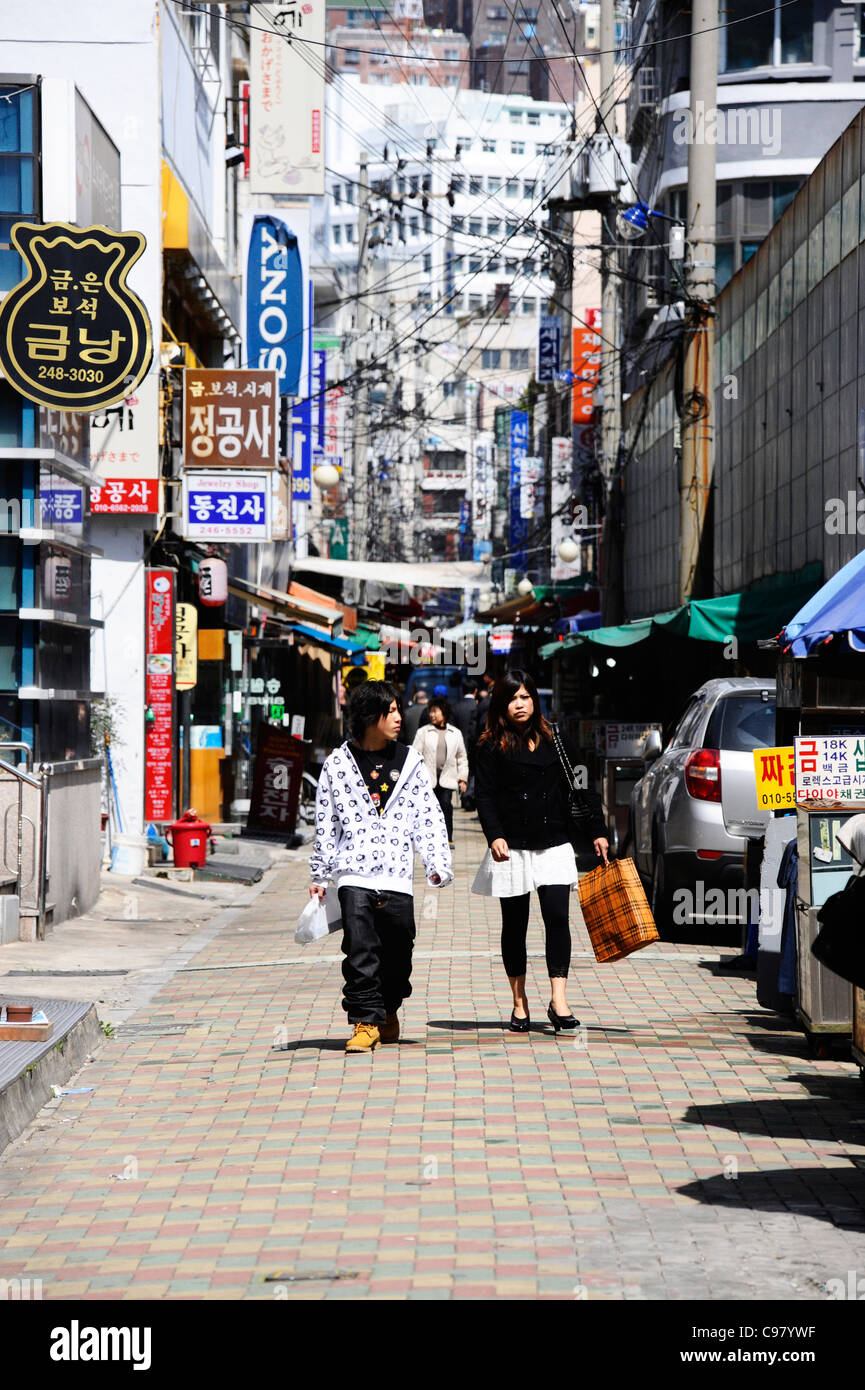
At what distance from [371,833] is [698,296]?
42.1 feet

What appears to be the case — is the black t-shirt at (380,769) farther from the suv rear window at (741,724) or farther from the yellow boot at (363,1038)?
the suv rear window at (741,724)

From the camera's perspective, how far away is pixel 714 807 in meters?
13.2

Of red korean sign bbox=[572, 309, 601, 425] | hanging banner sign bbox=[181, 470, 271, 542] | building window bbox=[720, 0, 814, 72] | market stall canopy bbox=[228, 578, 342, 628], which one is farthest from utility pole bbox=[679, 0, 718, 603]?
red korean sign bbox=[572, 309, 601, 425]

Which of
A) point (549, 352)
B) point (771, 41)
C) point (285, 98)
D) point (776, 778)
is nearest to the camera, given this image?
point (776, 778)

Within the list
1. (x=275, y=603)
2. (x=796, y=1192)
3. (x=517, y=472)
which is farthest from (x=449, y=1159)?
(x=517, y=472)

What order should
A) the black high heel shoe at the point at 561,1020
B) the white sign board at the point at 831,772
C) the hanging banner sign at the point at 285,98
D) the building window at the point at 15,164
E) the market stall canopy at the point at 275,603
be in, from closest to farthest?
the white sign board at the point at 831,772 → the black high heel shoe at the point at 561,1020 → the building window at the point at 15,164 → the hanging banner sign at the point at 285,98 → the market stall canopy at the point at 275,603

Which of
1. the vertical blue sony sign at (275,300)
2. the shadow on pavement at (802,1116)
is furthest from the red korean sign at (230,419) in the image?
the shadow on pavement at (802,1116)

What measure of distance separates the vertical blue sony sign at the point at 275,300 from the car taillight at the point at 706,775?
1614cm

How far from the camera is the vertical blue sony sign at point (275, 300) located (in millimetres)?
28422

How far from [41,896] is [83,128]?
646 centimetres

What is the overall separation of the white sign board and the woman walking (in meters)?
1.34

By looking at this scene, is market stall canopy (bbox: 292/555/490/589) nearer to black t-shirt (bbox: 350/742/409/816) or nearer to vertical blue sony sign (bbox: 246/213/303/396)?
vertical blue sony sign (bbox: 246/213/303/396)

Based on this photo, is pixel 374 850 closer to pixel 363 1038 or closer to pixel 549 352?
pixel 363 1038
